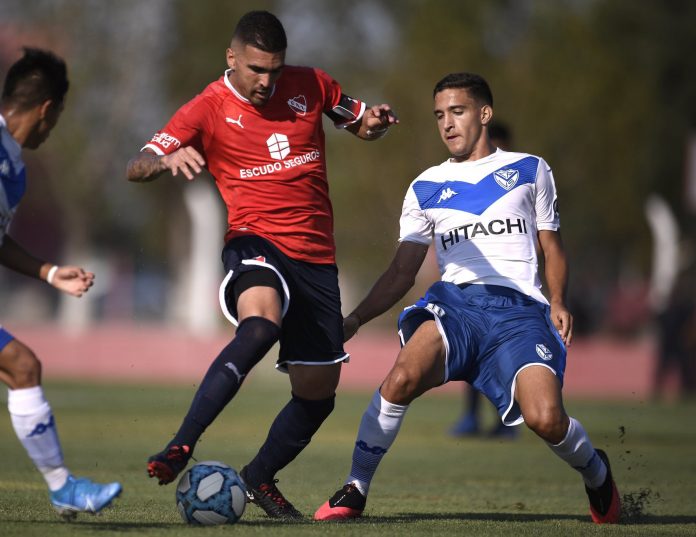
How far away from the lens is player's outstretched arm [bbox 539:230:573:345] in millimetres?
6852

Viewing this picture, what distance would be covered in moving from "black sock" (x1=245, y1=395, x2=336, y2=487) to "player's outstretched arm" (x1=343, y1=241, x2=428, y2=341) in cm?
46

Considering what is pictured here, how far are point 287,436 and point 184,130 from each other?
5.95 feet

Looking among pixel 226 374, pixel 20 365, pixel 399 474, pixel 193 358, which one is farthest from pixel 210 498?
pixel 193 358

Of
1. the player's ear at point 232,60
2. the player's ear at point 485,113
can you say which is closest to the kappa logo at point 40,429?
the player's ear at point 232,60

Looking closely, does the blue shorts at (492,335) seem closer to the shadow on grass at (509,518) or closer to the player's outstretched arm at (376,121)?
the shadow on grass at (509,518)

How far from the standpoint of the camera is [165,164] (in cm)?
606

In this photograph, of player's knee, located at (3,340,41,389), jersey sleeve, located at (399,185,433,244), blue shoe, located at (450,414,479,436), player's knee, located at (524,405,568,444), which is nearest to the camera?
player's knee, located at (3,340,41,389)

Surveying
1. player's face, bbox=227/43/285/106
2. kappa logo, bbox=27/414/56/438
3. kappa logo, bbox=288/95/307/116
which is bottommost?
kappa logo, bbox=27/414/56/438

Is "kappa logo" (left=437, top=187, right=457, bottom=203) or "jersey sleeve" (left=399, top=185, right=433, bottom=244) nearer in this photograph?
"kappa logo" (left=437, top=187, right=457, bottom=203)

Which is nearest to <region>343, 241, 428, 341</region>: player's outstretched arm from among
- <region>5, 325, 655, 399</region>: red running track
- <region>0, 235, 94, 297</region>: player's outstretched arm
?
<region>0, 235, 94, 297</region>: player's outstretched arm

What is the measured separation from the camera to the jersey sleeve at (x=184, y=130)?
652 centimetres

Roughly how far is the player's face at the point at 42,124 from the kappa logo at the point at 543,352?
9.16 feet

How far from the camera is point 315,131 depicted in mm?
7031

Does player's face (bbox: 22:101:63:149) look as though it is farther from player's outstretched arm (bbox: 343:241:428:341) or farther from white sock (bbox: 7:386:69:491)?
player's outstretched arm (bbox: 343:241:428:341)
